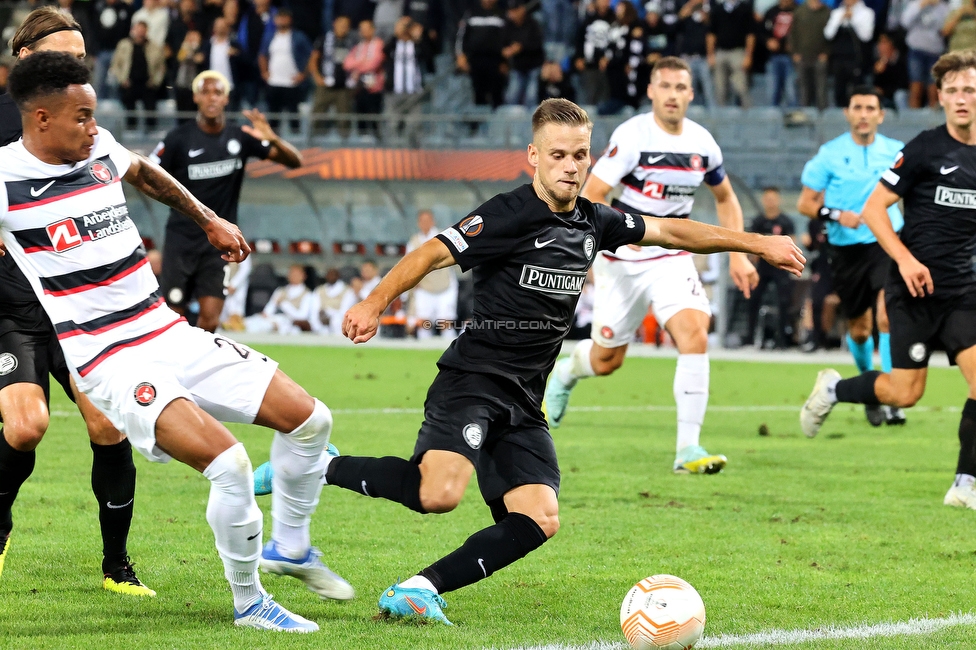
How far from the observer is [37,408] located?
Answer: 4957 mm

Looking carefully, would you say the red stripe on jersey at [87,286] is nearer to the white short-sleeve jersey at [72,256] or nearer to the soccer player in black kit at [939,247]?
the white short-sleeve jersey at [72,256]

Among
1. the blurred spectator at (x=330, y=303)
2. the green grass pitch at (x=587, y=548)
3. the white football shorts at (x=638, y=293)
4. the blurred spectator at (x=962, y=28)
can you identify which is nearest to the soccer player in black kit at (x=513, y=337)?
the green grass pitch at (x=587, y=548)

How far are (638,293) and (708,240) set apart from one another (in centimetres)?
377

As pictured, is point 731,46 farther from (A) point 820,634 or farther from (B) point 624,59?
(A) point 820,634

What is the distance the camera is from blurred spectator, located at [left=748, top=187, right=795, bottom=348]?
1747cm

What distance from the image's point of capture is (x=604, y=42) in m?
20.2

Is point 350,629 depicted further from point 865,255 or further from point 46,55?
point 865,255

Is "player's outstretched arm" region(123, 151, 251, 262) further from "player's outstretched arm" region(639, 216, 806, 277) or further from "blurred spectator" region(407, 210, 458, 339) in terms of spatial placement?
"blurred spectator" region(407, 210, 458, 339)

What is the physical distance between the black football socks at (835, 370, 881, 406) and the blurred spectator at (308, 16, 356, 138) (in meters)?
14.3

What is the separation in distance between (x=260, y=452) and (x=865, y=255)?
5.43 metres

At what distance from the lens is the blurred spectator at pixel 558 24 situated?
75.6 ft

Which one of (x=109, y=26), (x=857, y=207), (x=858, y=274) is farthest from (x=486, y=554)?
(x=109, y=26)

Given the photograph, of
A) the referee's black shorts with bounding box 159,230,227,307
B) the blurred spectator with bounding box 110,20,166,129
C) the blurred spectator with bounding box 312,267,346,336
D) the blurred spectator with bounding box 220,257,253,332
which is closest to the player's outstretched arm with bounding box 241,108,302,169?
the referee's black shorts with bounding box 159,230,227,307

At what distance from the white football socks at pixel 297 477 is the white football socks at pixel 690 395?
13.2 feet
